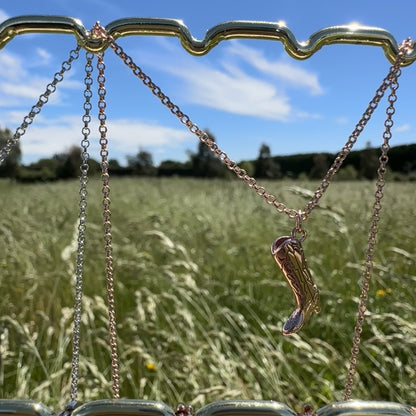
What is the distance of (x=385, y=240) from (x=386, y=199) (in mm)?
310

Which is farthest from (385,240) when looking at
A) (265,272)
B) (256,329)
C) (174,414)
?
(174,414)

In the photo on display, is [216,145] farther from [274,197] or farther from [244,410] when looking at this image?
[244,410]

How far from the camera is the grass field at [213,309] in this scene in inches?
46.0

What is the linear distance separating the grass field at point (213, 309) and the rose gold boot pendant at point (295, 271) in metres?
0.39

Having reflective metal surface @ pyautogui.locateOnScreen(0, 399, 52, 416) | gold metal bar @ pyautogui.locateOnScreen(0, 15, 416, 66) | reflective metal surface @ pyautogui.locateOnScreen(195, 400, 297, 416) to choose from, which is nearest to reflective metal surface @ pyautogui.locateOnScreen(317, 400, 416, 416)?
reflective metal surface @ pyautogui.locateOnScreen(195, 400, 297, 416)

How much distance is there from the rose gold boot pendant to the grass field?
1.29ft

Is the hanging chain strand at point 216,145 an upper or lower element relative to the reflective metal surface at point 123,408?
upper

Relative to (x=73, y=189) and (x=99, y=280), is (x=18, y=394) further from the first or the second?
(x=73, y=189)

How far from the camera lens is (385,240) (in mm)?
1754

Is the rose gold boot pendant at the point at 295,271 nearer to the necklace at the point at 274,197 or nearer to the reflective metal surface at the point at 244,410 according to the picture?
the necklace at the point at 274,197

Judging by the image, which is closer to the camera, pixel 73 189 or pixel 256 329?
pixel 256 329

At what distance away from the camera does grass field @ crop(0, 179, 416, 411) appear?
1.17m

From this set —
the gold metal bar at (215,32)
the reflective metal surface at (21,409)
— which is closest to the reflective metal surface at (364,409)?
the reflective metal surface at (21,409)

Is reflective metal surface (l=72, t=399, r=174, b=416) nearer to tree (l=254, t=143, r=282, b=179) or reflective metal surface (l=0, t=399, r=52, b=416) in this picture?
reflective metal surface (l=0, t=399, r=52, b=416)
